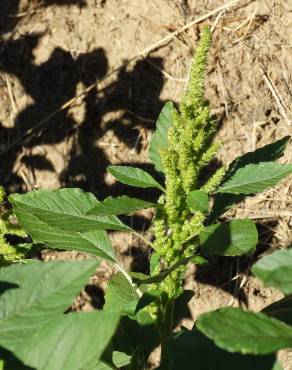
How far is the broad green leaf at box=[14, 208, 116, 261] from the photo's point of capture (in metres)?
1.85

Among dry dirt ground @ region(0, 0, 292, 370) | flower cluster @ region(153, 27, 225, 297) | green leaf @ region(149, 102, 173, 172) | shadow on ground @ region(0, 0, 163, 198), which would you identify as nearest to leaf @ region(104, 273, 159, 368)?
flower cluster @ region(153, 27, 225, 297)

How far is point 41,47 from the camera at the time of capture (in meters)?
3.27

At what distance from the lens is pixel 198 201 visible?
156cm

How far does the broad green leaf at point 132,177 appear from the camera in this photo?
175 centimetres

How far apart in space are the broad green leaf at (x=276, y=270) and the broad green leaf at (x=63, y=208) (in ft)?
2.47

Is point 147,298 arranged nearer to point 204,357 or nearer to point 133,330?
point 133,330

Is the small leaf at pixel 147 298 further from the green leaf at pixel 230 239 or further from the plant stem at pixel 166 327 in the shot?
the green leaf at pixel 230 239

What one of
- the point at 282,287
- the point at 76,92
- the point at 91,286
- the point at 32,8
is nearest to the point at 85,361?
the point at 282,287

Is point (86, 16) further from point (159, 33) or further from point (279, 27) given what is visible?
point (279, 27)

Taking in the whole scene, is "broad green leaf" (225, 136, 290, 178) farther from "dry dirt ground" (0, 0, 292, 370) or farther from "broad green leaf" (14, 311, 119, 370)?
"dry dirt ground" (0, 0, 292, 370)

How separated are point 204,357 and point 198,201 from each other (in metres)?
0.44

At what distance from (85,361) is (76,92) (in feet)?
7.70

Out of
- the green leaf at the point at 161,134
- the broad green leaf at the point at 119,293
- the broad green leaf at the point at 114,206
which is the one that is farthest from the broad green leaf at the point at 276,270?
the broad green leaf at the point at 119,293

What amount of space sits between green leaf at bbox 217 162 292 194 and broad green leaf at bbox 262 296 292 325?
0.32m
